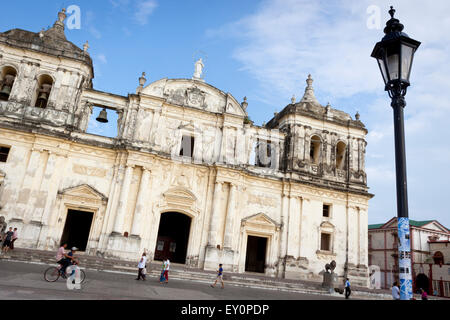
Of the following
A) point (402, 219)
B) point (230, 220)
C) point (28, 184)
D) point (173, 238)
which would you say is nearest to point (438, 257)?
point (230, 220)

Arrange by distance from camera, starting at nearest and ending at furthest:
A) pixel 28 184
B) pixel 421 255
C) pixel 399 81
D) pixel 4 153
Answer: pixel 399 81, pixel 28 184, pixel 4 153, pixel 421 255

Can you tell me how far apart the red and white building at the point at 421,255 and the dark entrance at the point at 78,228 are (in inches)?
1261

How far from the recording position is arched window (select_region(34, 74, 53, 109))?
864 inches

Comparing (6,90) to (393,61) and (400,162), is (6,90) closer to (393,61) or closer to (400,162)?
(393,61)

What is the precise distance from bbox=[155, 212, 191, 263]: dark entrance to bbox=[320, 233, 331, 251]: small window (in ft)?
31.9

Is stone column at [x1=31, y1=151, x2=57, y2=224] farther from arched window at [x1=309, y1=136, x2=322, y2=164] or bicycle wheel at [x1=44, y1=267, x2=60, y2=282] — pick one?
arched window at [x1=309, y1=136, x2=322, y2=164]

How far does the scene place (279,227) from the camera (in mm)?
22672

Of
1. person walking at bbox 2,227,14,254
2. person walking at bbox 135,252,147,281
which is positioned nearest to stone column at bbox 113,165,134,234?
person walking at bbox 2,227,14,254

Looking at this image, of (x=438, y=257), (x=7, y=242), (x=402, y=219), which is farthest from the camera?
(x=438, y=257)

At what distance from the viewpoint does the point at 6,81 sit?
21.6 m

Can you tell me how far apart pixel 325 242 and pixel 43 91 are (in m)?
22.4

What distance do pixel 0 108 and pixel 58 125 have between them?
355cm
